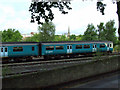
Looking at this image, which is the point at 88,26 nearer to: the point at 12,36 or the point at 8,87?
the point at 12,36

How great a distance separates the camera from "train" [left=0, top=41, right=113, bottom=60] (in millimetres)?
21391

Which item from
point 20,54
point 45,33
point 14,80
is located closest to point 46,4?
point 14,80

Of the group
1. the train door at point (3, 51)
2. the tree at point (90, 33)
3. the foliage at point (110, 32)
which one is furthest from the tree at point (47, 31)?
the train door at point (3, 51)

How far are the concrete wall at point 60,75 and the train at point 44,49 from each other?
784cm

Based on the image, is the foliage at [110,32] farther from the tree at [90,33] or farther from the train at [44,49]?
the train at [44,49]

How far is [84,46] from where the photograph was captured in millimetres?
27047

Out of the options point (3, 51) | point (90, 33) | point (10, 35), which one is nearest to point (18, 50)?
point (3, 51)

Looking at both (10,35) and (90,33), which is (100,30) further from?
(10,35)

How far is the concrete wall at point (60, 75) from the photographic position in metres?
7.76

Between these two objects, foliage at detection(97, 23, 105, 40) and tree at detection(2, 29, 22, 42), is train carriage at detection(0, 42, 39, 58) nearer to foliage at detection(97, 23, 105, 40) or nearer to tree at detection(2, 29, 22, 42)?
foliage at detection(97, 23, 105, 40)

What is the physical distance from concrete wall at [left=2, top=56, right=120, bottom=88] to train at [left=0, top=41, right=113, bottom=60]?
784 centimetres

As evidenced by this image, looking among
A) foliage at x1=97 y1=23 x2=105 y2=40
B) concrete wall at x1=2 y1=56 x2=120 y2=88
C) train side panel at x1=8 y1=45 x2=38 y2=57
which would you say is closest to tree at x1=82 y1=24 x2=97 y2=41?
foliage at x1=97 y1=23 x2=105 y2=40

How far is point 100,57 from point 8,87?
764 centimetres

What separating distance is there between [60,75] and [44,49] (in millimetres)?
14854
